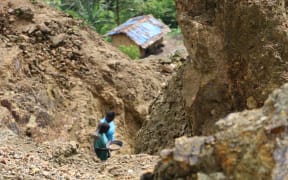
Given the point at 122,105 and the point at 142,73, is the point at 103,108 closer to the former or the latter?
the point at 122,105

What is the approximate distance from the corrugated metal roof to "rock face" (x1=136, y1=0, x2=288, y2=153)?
1771 centimetres

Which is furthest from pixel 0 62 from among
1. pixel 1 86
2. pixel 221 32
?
pixel 221 32

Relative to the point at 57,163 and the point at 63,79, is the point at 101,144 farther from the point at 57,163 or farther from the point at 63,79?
the point at 63,79

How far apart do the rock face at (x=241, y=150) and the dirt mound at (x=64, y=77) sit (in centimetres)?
701

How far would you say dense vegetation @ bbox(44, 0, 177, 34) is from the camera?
29.3 m

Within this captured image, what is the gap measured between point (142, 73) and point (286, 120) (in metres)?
10.3

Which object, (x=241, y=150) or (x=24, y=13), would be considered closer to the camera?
(x=241, y=150)

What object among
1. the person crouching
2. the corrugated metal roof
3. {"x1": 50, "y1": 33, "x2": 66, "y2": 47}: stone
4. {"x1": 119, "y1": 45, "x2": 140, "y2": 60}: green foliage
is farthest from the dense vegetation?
the person crouching

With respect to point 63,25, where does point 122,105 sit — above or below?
below

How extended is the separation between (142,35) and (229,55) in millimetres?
19489

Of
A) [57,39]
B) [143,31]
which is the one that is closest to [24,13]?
[57,39]

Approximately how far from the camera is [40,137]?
11.6 meters

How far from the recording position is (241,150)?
465cm

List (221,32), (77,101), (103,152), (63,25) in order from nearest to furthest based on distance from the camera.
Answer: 1. (221,32)
2. (103,152)
3. (77,101)
4. (63,25)
